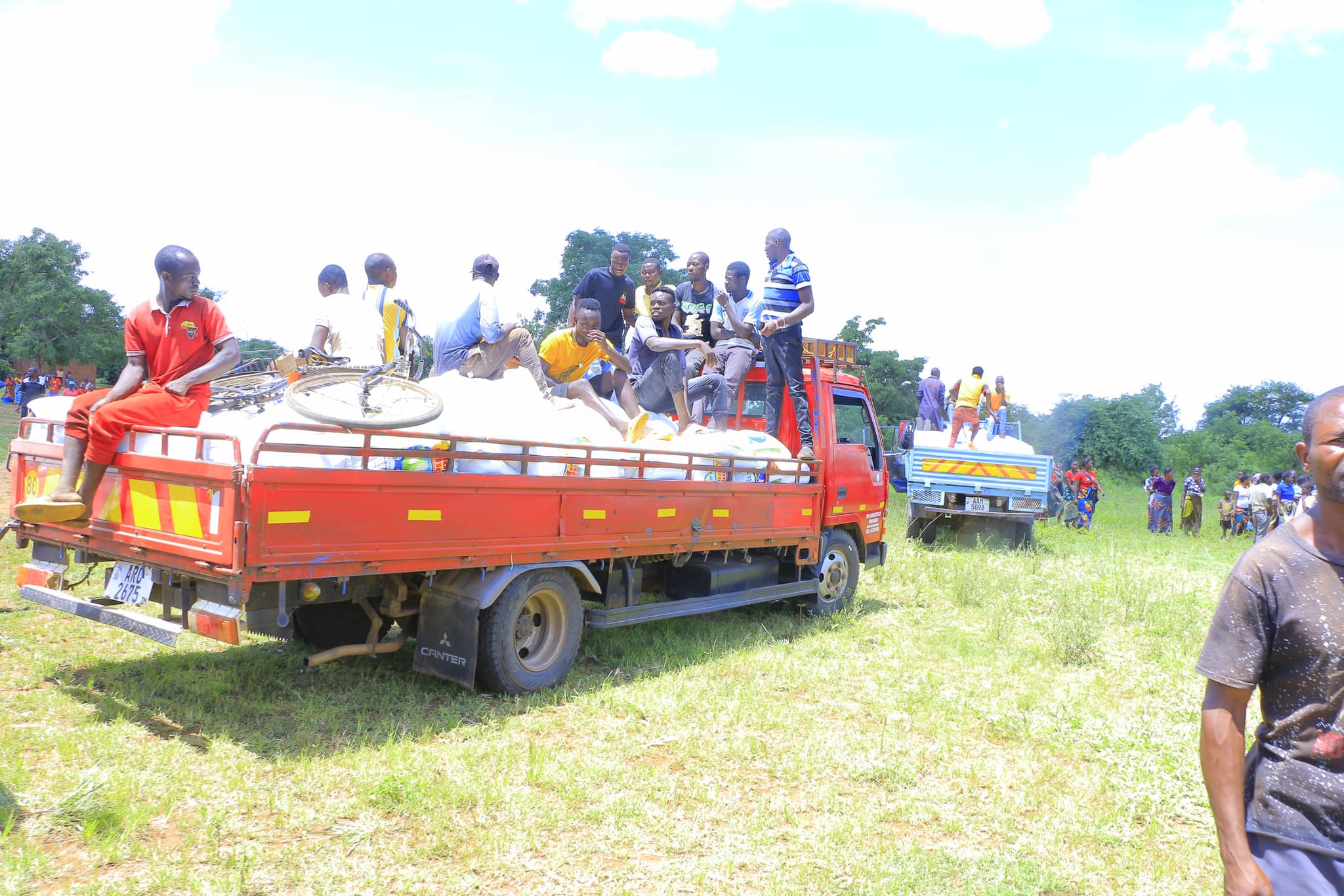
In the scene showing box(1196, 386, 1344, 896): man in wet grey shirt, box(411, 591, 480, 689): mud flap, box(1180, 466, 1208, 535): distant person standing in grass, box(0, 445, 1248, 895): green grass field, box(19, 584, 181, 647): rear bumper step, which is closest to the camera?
box(1196, 386, 1344, 896): man in wet grey shirt

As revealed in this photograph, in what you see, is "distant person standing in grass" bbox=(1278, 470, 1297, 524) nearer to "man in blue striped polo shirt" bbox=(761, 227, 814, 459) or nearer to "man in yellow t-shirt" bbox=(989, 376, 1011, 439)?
"man in yellow t-shirt" bbox=(989, 376, 1011, 439)

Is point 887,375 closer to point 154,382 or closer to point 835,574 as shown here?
point 835,574

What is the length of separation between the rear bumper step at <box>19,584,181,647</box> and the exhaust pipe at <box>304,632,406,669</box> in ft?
2.08

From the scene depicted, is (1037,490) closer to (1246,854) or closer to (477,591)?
(477,591)

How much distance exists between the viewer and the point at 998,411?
13562mm

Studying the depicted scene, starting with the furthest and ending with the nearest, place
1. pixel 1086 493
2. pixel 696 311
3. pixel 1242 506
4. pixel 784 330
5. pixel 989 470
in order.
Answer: pixel 1242 506 < pixel 1086 493 < pixel 989 470 < pixel 696 311 < pixel 784 330

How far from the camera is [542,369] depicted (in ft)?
21.7

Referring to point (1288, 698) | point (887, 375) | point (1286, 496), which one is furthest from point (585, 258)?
point (1288, 698)

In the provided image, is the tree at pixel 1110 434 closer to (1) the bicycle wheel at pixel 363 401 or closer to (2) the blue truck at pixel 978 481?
(2) the blue truck at pixel 978 481

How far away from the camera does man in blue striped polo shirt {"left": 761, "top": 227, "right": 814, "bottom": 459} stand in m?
7.38

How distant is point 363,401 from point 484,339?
5.80ft

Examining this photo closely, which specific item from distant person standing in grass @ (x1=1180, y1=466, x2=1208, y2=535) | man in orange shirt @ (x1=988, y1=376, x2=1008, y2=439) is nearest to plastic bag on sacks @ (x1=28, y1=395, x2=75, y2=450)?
man in orange shirt @ (x1=988, y1=376, x2=1008, y2=439)

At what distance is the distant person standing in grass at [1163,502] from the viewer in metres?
18.9

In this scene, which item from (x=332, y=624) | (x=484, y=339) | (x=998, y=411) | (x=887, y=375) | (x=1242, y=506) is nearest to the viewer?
(x=332, y=624)
